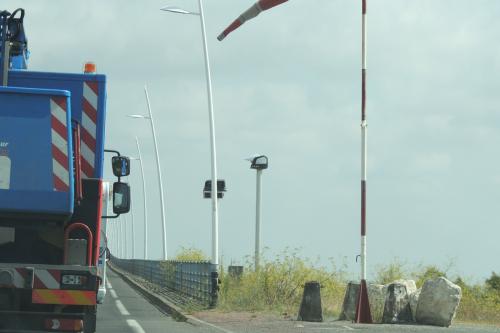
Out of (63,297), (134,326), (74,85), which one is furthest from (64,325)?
(134,326)

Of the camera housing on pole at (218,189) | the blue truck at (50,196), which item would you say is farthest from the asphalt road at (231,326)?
the blue truck at (50,196)

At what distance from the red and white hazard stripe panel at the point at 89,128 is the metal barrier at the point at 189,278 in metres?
14.9

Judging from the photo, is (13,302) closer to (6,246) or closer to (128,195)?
(6,246)

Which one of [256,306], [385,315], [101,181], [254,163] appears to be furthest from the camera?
[254,163]

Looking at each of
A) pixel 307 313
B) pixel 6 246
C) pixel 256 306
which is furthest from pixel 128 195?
pixel 256 306

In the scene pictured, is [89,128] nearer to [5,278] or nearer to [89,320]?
[5,278]

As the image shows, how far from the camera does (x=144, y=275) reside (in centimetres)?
5728

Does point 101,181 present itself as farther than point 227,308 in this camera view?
No

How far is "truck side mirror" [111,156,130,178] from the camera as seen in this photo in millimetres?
13312

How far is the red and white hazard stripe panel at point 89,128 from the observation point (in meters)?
12.4

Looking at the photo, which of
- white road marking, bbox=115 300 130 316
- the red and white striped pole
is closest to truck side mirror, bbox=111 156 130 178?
the red and white striped pole

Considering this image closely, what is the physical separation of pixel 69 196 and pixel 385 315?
11.6 m

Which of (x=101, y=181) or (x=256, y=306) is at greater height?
(x=101, y=181)

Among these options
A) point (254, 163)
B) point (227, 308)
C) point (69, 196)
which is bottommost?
point (227, 308)
